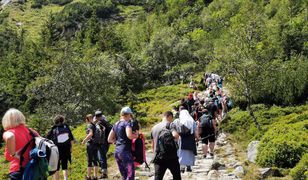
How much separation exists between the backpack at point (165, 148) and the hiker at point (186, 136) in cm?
227

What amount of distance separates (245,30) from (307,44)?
22.7 meters

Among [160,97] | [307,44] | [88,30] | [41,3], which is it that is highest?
[41,3]

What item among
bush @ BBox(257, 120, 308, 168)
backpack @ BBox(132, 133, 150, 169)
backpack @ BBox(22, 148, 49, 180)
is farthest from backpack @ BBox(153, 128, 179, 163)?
bush @ BBox(257, 120, 308, 168)

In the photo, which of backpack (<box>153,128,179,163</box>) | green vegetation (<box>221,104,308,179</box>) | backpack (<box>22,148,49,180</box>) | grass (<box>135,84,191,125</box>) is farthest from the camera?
grass (<box>135,84,191,125</box>)

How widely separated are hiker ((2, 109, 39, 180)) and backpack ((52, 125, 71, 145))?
3.91 metres

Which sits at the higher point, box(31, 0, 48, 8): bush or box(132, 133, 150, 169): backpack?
box(31, 0, 48, 8): bush

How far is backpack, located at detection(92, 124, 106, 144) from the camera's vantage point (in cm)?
1154

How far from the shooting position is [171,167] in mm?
8656

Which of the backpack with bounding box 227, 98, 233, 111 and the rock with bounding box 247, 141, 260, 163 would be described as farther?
the backpack with bounding box 227, 98, 233, 111

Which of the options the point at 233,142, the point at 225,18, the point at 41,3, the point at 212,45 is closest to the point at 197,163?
the point at 233,142

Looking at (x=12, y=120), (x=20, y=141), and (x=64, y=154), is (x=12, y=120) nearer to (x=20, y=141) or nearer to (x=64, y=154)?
(x=20, y=141)

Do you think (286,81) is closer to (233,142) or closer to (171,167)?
(233,142)

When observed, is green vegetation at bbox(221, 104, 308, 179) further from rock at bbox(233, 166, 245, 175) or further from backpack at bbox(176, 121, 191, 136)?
backpack at bbox(176, 121, 191, 136)

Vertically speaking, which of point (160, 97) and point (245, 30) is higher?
point (245, 30)
